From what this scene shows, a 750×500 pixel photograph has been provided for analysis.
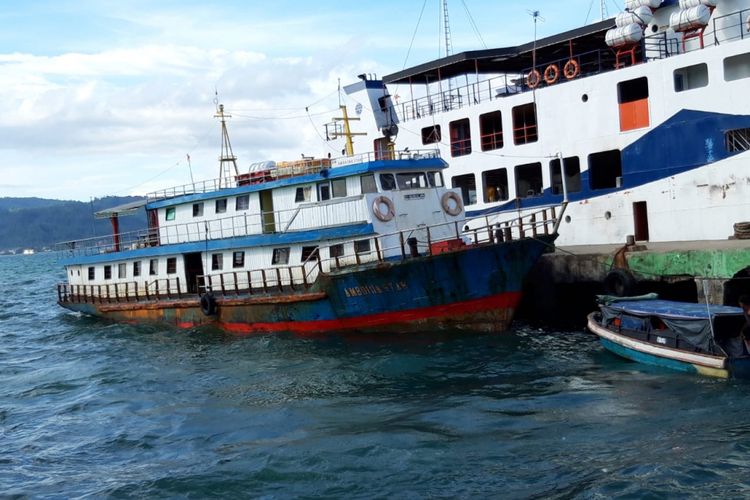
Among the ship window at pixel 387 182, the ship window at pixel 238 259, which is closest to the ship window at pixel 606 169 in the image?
the ship window at pixel 387 182

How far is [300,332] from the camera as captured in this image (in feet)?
69.9

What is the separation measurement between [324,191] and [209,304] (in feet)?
17.5

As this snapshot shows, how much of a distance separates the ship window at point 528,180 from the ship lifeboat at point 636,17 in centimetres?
541

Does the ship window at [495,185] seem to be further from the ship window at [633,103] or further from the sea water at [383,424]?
the sea water at [383,424]

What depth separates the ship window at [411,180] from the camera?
2155 cm

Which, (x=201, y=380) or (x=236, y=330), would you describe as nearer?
(x=201, y=380)

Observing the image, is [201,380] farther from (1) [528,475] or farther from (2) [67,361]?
(1) [528,475]

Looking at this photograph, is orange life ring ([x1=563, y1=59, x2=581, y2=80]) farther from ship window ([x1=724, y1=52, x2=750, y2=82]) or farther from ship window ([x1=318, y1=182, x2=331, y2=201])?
ship window ([x1=318, y1=182, x2=331, y2=201])

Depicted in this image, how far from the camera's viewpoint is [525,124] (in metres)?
26.6

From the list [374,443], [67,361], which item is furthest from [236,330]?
[374,443]

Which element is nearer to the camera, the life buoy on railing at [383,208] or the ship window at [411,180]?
the life buoy on railing at [383,208]

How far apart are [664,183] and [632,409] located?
10976 millimetres

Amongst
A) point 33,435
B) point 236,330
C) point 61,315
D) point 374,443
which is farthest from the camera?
point 61,315

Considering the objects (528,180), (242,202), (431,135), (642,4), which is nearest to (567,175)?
(528,180)
